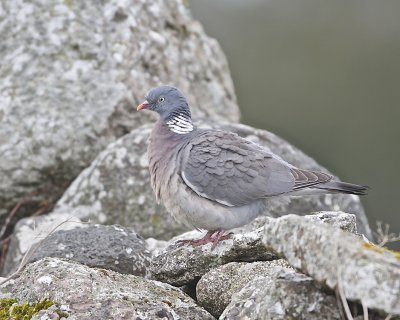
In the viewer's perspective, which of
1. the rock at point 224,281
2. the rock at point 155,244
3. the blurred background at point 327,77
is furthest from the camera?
the blurred background at point 327,77

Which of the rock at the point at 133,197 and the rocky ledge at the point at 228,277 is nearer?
the rocky ledge at the point at 228,277

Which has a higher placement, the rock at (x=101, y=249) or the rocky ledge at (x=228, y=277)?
the rocky ledge at (x=228, y=277)

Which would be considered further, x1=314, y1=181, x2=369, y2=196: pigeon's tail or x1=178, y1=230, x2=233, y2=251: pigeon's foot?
x1=314, y1=181, x2=369, y2=196: pigeon's tail

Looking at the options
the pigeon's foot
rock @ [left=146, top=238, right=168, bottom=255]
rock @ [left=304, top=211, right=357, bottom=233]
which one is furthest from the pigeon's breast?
rock @ [left=304, top=211, right=357, bottom=233]

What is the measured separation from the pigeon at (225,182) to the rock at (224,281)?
1.06 m

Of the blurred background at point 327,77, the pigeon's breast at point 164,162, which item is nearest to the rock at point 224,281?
the pigeon's breast at point 164,162

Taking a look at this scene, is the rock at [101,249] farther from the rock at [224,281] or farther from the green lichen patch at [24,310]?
the green lichen patch at [24,310]

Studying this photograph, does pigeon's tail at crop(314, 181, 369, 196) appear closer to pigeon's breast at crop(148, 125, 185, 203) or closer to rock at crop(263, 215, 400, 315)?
pigeon's breast at crop(148, 125, 185, 203)

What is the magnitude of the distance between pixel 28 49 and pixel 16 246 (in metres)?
2.51

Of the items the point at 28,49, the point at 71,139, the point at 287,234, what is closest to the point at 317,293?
the point at 287,234

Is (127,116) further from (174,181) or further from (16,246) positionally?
(174,181)

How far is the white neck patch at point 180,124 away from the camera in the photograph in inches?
325

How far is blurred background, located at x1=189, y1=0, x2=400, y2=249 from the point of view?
17.1 meters

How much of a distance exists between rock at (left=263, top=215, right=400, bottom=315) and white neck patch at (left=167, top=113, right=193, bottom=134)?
299 cm
